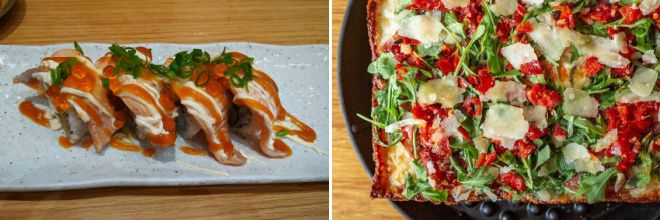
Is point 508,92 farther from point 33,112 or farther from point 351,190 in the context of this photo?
point 33,112

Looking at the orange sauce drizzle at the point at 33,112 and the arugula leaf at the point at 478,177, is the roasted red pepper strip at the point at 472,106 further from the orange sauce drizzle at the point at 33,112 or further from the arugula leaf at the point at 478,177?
the orange sauce drizzle at the point at 33,112

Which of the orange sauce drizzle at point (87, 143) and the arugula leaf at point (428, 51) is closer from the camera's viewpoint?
the arugula leaf at point (428, 51)

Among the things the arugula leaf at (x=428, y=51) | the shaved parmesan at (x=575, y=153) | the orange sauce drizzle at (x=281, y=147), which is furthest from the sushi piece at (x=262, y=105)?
the shaved parmesan at (x=575, y=153)

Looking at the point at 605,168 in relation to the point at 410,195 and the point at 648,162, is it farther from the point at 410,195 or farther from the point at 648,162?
the point at 410,195

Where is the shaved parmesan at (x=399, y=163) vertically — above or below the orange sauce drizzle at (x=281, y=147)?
above

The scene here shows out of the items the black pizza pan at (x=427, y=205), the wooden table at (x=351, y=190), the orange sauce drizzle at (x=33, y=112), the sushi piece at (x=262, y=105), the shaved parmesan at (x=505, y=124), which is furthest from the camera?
the orange sauce drizzle at (x=33, y=112)

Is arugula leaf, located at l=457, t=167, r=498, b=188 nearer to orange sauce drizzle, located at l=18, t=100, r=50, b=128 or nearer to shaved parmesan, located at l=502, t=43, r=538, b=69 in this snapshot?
shaved parmesan, located at l=502, t=43, r=538, b=69

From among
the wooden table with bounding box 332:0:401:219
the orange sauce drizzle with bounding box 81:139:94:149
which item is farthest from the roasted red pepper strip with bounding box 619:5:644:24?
the orange sauce drizzle with bounding box 81:139:94:149
